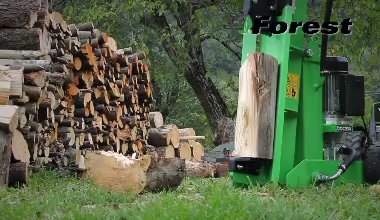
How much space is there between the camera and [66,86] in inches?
436

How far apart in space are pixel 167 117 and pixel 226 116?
7.56 m

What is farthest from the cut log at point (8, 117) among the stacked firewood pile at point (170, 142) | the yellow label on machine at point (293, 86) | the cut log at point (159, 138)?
the cut log at point (159, 138)

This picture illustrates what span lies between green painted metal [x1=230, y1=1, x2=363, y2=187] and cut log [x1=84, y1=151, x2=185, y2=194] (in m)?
0.63

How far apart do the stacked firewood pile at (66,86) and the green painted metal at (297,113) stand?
3.17 meters

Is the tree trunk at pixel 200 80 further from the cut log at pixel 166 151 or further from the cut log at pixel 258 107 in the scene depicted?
the cut log at pixel 258 107

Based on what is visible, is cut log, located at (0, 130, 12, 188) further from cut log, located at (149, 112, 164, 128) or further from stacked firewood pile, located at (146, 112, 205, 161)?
cut log, located at (149, 112, 164, 128)

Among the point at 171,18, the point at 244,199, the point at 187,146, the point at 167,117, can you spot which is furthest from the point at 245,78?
the point at 167,117

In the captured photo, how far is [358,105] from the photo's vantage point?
22.7 ft

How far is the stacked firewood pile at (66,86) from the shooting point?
9.02m

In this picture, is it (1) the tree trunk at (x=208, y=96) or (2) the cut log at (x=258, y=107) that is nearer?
(2) the cut log at (x=258, y=107)

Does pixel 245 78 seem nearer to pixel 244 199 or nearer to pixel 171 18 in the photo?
pixel 244 199

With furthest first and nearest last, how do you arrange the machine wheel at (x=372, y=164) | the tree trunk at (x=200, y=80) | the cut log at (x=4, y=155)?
1. the tree trunk at (x=200, y=80)
2. the cut log at (x=4, y=155)
3. the machine wheel at (x=372, y=164)

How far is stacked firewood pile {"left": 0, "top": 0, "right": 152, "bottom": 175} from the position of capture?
29.6ft

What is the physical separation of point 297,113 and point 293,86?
0.95 feet
